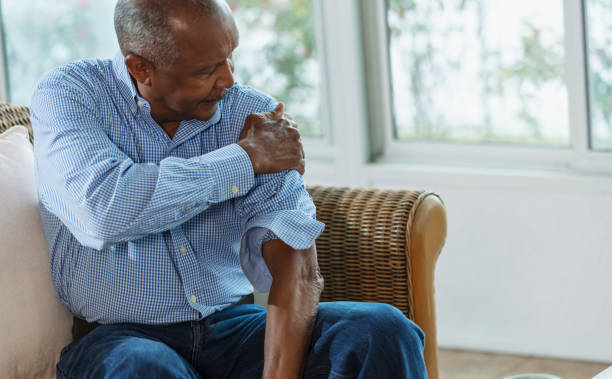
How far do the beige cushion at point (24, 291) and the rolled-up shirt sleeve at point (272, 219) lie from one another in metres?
0.39

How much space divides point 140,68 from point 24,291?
1.57 feet

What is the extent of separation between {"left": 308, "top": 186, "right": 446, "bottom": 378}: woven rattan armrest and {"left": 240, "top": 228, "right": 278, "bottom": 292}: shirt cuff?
0.62ft

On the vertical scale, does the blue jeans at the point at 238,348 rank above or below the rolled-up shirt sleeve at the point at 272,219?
below

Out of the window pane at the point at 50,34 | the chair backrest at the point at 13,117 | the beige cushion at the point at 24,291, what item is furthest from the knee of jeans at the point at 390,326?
the window pane at the point at 50,34

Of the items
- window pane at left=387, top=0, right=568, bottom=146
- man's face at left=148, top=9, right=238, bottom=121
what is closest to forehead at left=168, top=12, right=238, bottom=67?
man's face at left=148, top=9, right=238, bottom=121

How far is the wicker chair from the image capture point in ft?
5.83

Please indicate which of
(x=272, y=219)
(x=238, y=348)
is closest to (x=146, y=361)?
(x=238, y=348)

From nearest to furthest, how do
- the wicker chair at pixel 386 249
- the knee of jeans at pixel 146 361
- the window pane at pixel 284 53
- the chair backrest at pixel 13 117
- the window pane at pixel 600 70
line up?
the knee of jeans at pixel 146 361, the wicker chair at pixel 386 249, the chair backrest at pixel 13 117, the window pane at pixel 600 70, the window pane at pixel 284 53

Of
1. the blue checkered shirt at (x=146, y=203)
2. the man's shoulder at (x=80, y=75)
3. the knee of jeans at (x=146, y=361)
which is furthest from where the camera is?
the man's shoulder at (x=80, y=75)

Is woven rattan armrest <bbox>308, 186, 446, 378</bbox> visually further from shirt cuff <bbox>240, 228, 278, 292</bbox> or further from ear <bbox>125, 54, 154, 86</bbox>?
ear <bbox>125, 54, 154, 86</bbox>

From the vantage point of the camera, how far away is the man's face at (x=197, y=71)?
5.13 feet

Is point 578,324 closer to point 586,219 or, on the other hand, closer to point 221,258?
point 586,219

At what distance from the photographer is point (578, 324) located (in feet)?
8.46

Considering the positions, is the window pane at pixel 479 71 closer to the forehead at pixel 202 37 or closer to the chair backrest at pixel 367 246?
the chair backrest at pixel 367 246
